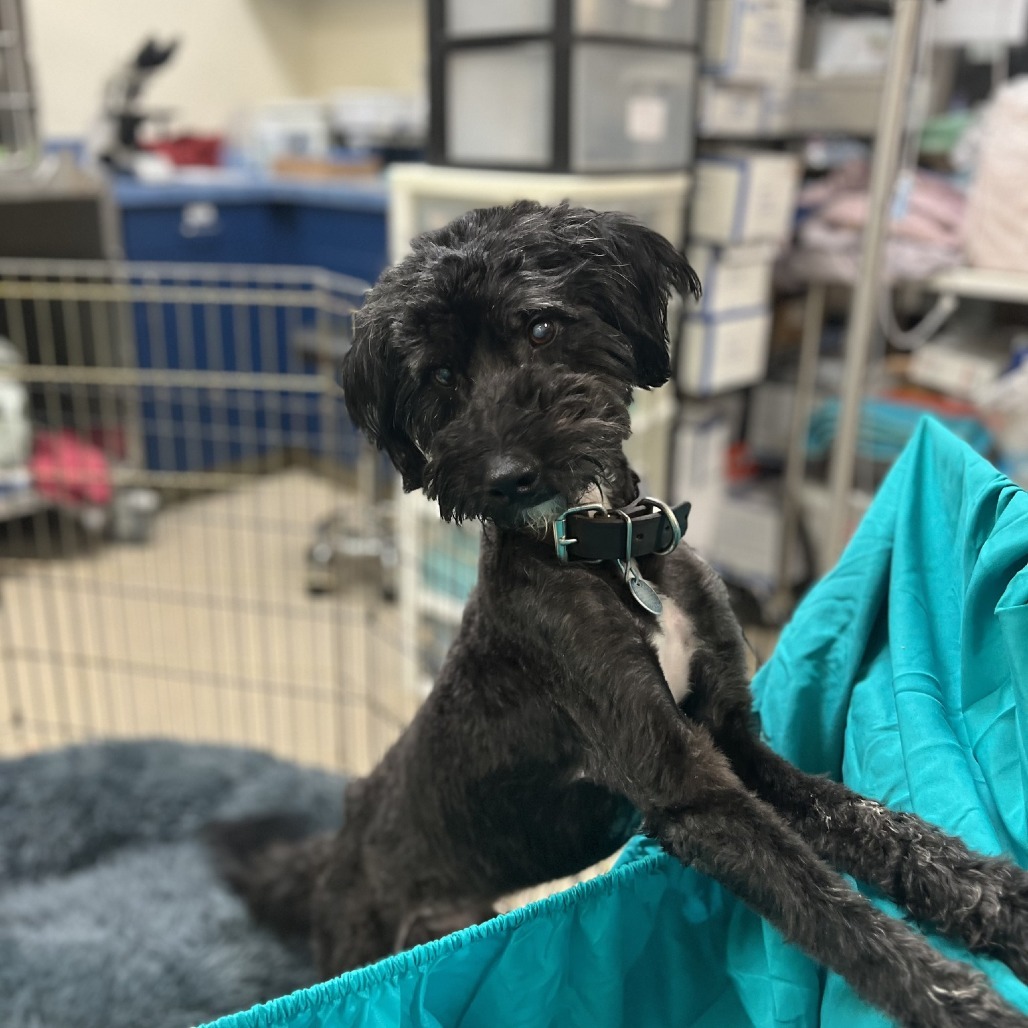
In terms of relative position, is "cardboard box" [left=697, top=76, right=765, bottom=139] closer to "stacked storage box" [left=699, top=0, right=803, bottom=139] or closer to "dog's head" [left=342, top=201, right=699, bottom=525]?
"stacked storage box" [left=699, top=0, right=803, bottom=139]

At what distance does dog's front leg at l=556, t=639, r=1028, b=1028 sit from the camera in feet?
2.21

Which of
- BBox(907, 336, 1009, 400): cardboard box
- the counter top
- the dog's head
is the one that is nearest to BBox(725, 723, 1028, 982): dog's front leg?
the dog's head

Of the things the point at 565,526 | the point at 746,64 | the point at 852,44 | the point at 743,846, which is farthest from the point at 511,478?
the point at 852,44

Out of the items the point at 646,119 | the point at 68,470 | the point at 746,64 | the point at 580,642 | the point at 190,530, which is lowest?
the point at 190,530

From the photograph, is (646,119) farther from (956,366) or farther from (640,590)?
(640,590)

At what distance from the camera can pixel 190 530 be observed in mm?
3572

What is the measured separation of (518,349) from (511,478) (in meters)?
0.16

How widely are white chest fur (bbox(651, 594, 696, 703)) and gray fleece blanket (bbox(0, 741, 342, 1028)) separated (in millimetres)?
997

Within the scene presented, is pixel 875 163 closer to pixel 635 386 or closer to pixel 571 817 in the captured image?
pixel 635 386

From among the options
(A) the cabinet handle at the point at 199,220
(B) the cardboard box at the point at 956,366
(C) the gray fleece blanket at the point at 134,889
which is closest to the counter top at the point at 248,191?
(A) the cabinet handle at the point at 199,220

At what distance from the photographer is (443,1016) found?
0.78 metres

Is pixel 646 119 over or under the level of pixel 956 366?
over

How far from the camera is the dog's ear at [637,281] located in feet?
3.12

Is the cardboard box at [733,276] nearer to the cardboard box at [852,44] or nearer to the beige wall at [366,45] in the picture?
the cardboard box at [852,44]
